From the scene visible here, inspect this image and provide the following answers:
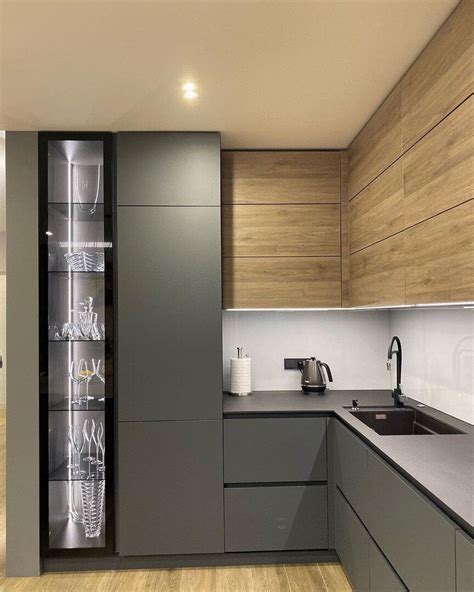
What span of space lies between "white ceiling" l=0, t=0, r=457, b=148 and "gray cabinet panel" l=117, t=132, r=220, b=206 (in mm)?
83

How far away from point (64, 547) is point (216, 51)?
108 inches

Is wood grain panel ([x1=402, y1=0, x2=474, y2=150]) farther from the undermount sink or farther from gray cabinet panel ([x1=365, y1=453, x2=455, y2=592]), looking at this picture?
the undermount sink

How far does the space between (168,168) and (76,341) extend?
1.16 metres

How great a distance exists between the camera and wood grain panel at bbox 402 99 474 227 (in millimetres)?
1754

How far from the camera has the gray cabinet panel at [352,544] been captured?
239 centimetres

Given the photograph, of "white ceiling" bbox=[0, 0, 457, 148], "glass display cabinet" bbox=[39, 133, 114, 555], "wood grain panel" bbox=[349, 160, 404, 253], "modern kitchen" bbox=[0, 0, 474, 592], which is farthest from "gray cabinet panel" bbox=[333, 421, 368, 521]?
"white ceiling" bbox=[0, 0, 457, 148]

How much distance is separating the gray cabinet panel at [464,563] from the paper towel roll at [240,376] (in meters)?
2.12

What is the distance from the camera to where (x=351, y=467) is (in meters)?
2.60

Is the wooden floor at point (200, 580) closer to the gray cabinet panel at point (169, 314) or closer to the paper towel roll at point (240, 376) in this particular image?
the gray cabinet panel at point (169, 314)

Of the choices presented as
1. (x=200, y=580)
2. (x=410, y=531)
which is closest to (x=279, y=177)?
(x=410, y=531)

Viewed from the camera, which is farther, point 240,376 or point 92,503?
point 240,376

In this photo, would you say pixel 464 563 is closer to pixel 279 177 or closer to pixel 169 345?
pixel 169 345

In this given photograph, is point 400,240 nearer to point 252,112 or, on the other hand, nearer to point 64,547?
point 252,112

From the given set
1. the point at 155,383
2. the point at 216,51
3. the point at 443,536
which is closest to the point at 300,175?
the point at 216,51
